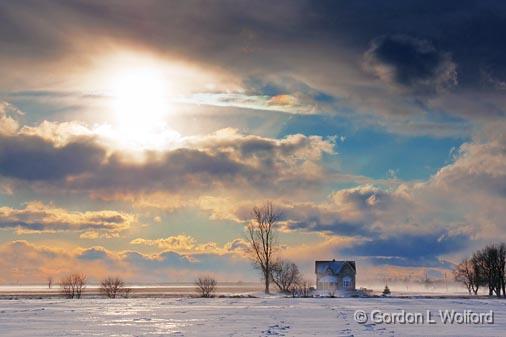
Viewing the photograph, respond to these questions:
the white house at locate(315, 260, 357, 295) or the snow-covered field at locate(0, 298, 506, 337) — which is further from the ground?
the white house at locate(315, 260, 357, 295)

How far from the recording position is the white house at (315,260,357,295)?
404 ft

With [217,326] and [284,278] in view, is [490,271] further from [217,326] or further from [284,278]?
[217,326]

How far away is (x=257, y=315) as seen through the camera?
3872 centimetres

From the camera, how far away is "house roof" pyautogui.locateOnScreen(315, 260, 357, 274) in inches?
4916

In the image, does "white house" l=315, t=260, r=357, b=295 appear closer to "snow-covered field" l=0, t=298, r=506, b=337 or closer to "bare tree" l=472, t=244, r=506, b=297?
"bare tree" l=472, t=244, r=506, b=297

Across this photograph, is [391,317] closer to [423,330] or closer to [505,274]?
[423,330]

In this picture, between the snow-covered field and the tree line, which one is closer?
the snow-covered field

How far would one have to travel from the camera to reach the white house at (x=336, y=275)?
12325 cm

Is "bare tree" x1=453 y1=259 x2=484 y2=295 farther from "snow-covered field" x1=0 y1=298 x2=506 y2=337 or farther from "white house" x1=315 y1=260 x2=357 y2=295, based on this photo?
"snow-covered field" x1=0 y1=298 x2=506 y2=337

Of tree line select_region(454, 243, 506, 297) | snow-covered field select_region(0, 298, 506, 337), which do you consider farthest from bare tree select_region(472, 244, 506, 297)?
snow-covered field select_region(0, 298, 506, 337)

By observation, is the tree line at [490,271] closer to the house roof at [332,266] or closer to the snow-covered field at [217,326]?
the house roof at [332,266]

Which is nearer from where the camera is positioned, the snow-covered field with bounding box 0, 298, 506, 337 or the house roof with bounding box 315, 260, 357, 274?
the snow-covered field with bounding box 0, 298, 506, 337

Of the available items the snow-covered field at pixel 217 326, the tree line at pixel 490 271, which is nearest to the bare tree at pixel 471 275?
the tree line at pixel 490 271

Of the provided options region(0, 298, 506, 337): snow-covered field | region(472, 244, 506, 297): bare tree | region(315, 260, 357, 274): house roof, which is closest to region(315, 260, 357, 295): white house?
region(315, 260, 357, 274): house roof
